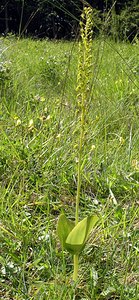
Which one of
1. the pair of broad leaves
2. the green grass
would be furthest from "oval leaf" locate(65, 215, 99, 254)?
the green grass

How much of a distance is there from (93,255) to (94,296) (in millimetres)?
125

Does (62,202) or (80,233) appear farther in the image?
(62,202)

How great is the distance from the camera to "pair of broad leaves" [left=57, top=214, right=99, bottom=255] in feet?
2.61

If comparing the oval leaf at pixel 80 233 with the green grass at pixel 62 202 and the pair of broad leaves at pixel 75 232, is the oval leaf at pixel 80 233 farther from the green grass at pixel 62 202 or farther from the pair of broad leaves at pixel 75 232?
the green grass at pixel 62 202

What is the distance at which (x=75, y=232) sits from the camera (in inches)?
31.7

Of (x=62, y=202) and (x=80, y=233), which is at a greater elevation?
(x=80, y=233)

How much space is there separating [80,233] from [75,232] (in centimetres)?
1

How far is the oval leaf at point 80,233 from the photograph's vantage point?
2.60 feet

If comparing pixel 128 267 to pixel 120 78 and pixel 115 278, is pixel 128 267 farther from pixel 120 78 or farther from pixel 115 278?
pixel 120 78

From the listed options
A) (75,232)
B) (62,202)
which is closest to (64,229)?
(75,232)

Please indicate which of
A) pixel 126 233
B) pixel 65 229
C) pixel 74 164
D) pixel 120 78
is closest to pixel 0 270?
pixel 65 229

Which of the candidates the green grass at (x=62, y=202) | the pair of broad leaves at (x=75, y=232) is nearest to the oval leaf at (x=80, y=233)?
the pair of broad leaves at (x=75, y=232)

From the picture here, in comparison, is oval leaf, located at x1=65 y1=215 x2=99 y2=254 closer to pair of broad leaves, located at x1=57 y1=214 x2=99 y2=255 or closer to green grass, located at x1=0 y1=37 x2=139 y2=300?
pair of broad leaves, located at x1=57 y1=214 x2=99 y2=255

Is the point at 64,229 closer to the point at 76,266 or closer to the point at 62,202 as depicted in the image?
the point at 76,266
